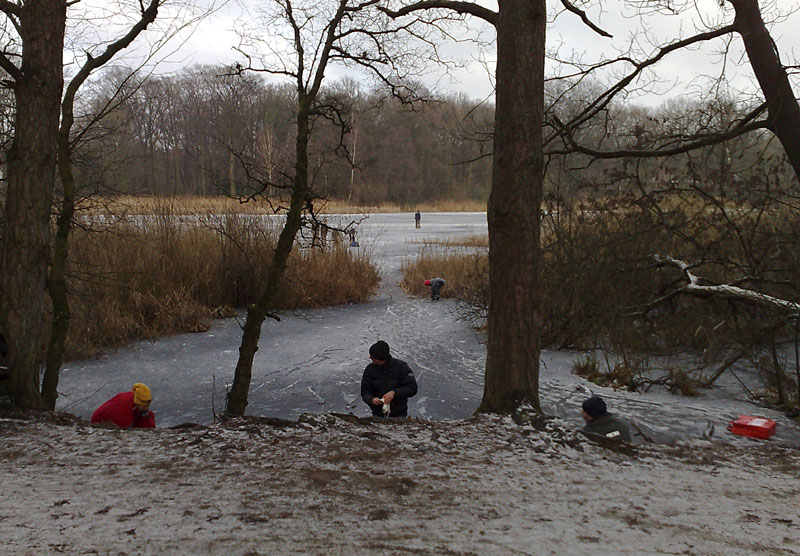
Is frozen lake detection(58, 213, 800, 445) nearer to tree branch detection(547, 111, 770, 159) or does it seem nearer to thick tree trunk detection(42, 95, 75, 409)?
thick tree trunk detection(42, 95, 75, 409)

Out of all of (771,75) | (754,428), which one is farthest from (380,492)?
(771,75)

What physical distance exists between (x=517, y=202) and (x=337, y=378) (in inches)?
177

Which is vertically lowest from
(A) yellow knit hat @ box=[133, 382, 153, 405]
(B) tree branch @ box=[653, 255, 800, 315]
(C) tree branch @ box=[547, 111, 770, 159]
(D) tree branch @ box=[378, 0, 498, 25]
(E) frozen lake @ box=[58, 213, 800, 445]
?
(E) frozen lake @ box=[58, 213, 800, 445]

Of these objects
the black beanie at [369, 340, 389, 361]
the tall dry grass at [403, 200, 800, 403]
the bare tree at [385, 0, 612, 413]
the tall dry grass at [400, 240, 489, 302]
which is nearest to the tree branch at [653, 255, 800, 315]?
the tall dry grass at [403, 200, 800, 403]

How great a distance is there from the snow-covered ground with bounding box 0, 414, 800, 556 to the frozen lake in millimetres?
2421

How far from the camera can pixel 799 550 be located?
222cm

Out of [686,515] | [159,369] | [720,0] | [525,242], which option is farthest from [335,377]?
[720,0]

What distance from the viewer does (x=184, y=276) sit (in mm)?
11336

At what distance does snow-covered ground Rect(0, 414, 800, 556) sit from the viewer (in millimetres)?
2219

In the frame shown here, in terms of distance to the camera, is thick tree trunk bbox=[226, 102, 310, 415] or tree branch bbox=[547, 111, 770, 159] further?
tree branch bbox=[547, 111, 770, 159]

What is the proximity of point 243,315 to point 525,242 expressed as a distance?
8335mm

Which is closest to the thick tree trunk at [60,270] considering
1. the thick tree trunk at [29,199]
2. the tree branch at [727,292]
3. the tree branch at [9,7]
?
the tree branch at [9,7]

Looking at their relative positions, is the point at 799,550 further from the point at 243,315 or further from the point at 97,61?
the point at 243,315

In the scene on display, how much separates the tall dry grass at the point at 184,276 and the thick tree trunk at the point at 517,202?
225 inches
